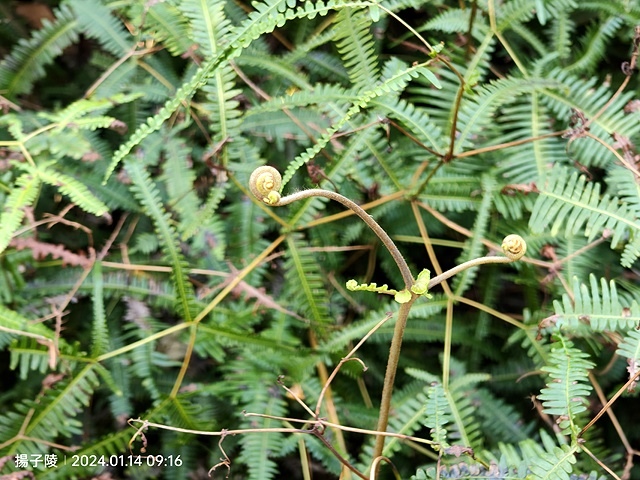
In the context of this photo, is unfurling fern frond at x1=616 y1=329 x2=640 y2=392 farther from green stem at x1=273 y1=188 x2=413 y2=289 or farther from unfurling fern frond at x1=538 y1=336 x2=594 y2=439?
green stem at x1=273 y1=188 x2=413 y2=289

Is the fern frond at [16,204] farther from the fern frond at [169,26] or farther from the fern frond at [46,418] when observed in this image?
the fern frond at [169,26]

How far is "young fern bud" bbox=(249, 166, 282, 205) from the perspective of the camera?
0.73 meters

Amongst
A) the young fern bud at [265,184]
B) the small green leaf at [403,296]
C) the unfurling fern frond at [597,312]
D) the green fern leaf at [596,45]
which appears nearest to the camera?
the young fern bud at [265,184]

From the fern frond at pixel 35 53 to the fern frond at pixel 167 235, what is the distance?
0.47 metres

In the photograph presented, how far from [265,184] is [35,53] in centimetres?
118

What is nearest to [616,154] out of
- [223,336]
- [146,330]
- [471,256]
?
[471,256]

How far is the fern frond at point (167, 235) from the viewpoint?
1.35 m

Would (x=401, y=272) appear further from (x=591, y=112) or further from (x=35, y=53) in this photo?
(x=35, y=53)

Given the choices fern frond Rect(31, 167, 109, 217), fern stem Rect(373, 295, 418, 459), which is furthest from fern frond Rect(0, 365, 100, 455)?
fern stem Rect(373, 295, 418, 459)

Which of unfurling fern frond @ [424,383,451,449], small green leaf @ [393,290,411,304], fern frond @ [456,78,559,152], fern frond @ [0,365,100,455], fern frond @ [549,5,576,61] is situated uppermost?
fern frond @ [549,5,576,61]

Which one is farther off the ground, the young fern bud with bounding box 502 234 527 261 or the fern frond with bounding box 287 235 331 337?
the young fern bud with bounding box 502 234 527 261

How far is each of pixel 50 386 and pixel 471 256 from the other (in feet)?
3.23

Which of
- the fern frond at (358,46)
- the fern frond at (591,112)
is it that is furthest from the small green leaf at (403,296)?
the fern frond at (591,112)

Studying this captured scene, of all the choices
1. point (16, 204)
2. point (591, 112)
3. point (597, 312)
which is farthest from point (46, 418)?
point (591, 112)
